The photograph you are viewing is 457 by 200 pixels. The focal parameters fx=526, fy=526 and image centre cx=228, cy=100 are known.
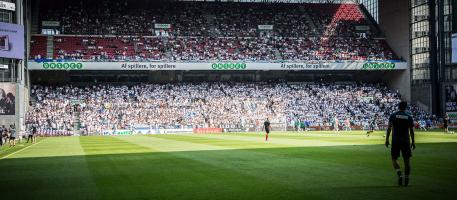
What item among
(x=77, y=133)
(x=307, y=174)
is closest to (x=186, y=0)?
(x=77, y=133)

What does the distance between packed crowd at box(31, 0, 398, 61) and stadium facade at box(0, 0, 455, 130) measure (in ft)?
0.80

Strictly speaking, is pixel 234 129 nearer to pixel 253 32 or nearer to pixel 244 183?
pixel 253 32

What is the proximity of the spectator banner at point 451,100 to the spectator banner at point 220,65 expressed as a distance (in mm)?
11746

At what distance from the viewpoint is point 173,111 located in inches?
2768

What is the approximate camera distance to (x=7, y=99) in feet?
192

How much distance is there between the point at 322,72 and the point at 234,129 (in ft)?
81.4

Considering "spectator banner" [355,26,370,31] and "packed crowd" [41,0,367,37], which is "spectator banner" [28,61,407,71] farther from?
"spectator banner" [355,26,370,31]

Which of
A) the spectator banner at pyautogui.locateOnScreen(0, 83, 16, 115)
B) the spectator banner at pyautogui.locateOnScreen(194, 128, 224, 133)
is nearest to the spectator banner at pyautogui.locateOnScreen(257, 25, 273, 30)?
the spectator banner at pyautogui.locateOnScreen(194, 128, 224, 133)

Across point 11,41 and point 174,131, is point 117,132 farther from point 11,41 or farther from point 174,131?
point 11,41

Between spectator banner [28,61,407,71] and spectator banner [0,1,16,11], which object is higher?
spectator banner [0,1,16,11]

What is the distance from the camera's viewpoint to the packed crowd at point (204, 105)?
67.2 metres

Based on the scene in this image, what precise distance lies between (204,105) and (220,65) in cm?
706

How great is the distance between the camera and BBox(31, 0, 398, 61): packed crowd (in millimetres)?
78188

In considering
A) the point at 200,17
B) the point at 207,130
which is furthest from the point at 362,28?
the point at 207,130
